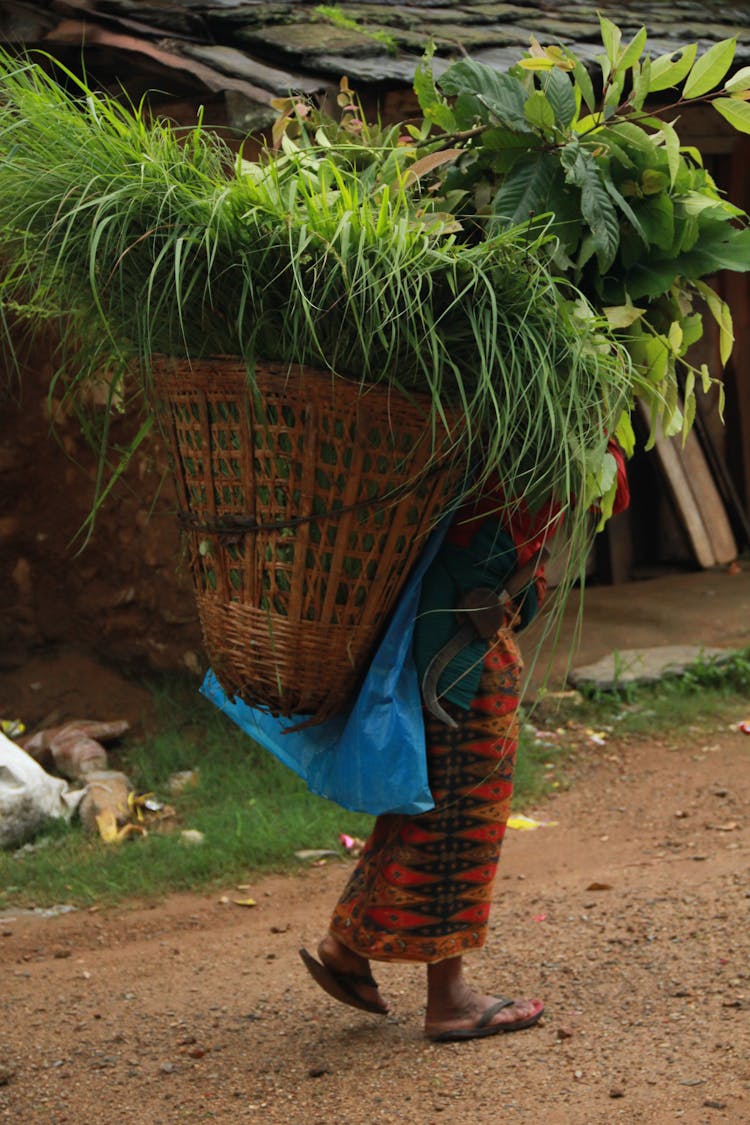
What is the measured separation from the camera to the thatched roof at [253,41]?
4660mm

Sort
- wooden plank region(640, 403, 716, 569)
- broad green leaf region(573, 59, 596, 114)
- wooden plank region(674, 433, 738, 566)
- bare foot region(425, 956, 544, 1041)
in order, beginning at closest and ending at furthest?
broad green leaf region(573, 59, 596, 114)
bare foot region(425, 956, 544, 1041)
wooden plank region(640, 403, 716, 569)
wooden plank region(674, 433, 738, 566)

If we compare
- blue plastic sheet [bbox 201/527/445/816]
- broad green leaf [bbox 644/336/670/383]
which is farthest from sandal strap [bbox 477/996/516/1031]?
broad green leaf [bbox 644/336/670/383]

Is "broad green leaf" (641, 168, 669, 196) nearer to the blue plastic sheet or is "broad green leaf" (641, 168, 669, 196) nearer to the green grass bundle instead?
the green grass bundle

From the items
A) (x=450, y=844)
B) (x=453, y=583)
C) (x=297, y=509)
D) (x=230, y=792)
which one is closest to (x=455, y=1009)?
(x=450, y=844)

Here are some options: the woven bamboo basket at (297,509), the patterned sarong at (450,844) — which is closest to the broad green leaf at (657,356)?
the woven bamboo basket at (297,509)

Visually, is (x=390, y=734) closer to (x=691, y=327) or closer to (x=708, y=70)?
(x=691, y=327)

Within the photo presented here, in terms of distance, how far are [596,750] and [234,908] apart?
6.07ft

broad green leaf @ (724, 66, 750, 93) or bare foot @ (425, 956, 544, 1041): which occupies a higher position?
broad green leaf @ (724, 66, 750, 93)

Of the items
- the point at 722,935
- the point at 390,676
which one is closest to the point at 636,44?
the point at 390,676

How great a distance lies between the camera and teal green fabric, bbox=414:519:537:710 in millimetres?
2477

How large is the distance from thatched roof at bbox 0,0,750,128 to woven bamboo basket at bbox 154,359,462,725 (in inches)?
101

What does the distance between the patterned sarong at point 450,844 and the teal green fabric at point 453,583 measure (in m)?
0.13

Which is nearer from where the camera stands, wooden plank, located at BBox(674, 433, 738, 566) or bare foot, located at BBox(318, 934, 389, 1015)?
bare foot, located at BBox(318, 934, 389, 1015)

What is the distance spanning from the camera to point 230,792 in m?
4.78
